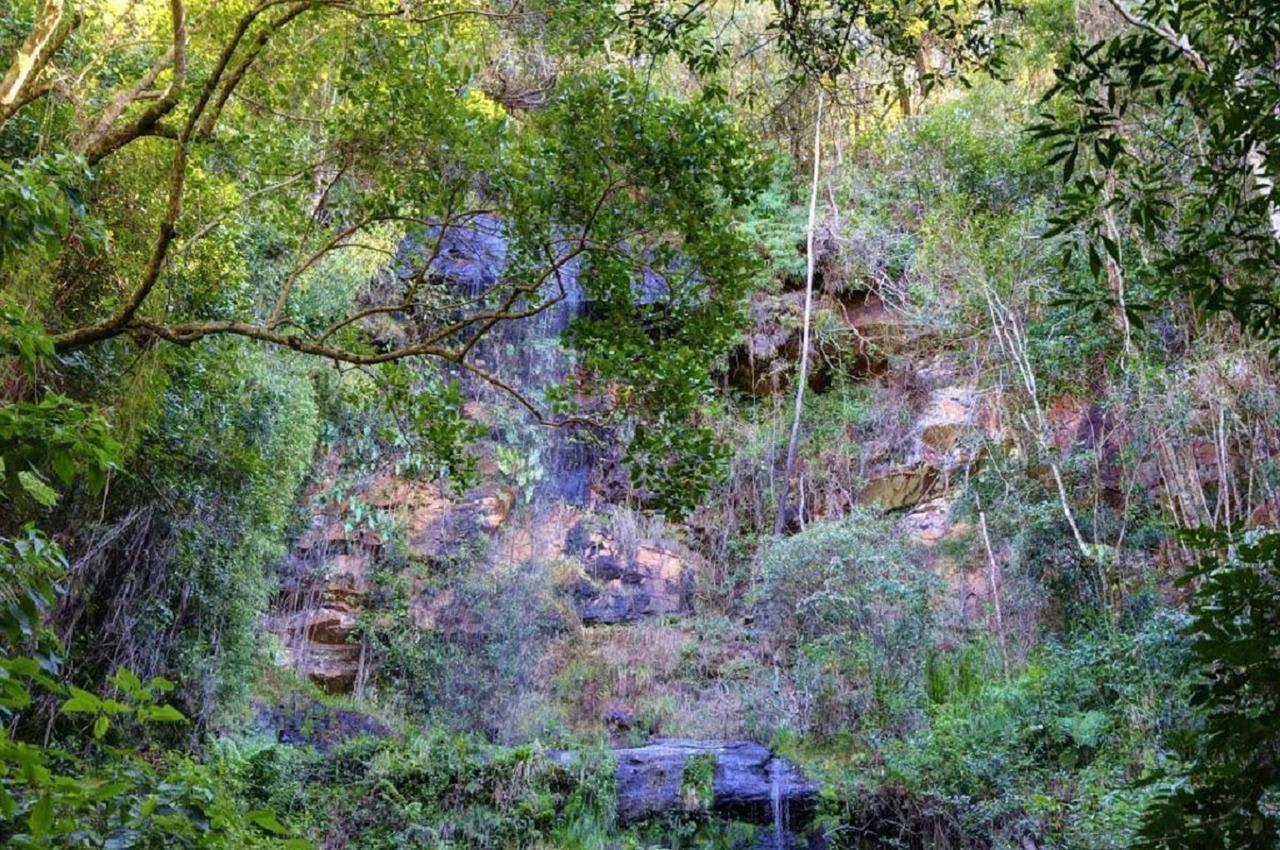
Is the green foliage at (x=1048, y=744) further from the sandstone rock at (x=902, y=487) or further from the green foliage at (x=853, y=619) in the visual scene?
the sandstone rock at (x=902, y=487)

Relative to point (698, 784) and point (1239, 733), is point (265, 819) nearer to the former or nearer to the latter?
point (1239, 733)

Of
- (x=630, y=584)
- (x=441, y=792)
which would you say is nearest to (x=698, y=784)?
(x=441, y=792)

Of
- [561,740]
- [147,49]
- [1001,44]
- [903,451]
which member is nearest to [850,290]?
[903,451]

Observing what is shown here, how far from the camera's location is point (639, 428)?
4.44m

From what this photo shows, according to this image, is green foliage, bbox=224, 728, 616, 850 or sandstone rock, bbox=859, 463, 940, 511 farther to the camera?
sandstone rock, bbox=859, 463, 940, 511

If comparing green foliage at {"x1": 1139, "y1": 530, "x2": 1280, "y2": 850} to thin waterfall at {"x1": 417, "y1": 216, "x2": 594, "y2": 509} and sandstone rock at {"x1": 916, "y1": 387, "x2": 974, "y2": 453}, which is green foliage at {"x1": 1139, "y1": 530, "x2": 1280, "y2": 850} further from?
thin waterfall at {"x1": 417, "y1": 216, "x2": 594, "y2": 509}

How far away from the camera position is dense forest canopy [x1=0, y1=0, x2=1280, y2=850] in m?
2.27

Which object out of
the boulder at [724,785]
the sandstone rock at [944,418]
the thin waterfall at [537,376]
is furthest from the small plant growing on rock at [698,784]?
the sandstone rock at [944,418]

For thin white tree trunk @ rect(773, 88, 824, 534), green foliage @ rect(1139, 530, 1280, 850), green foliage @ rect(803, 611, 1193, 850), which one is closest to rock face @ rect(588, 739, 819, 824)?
green foliage @ rect(803, 611, 1193, 850)

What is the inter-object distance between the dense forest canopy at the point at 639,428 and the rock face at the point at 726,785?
0.15ft

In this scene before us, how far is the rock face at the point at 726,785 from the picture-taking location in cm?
829

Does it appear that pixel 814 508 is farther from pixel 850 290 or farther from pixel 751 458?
pixel 850 290

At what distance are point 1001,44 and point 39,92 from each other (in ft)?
12.4

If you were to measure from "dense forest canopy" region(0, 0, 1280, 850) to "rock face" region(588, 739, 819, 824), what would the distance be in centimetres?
4
